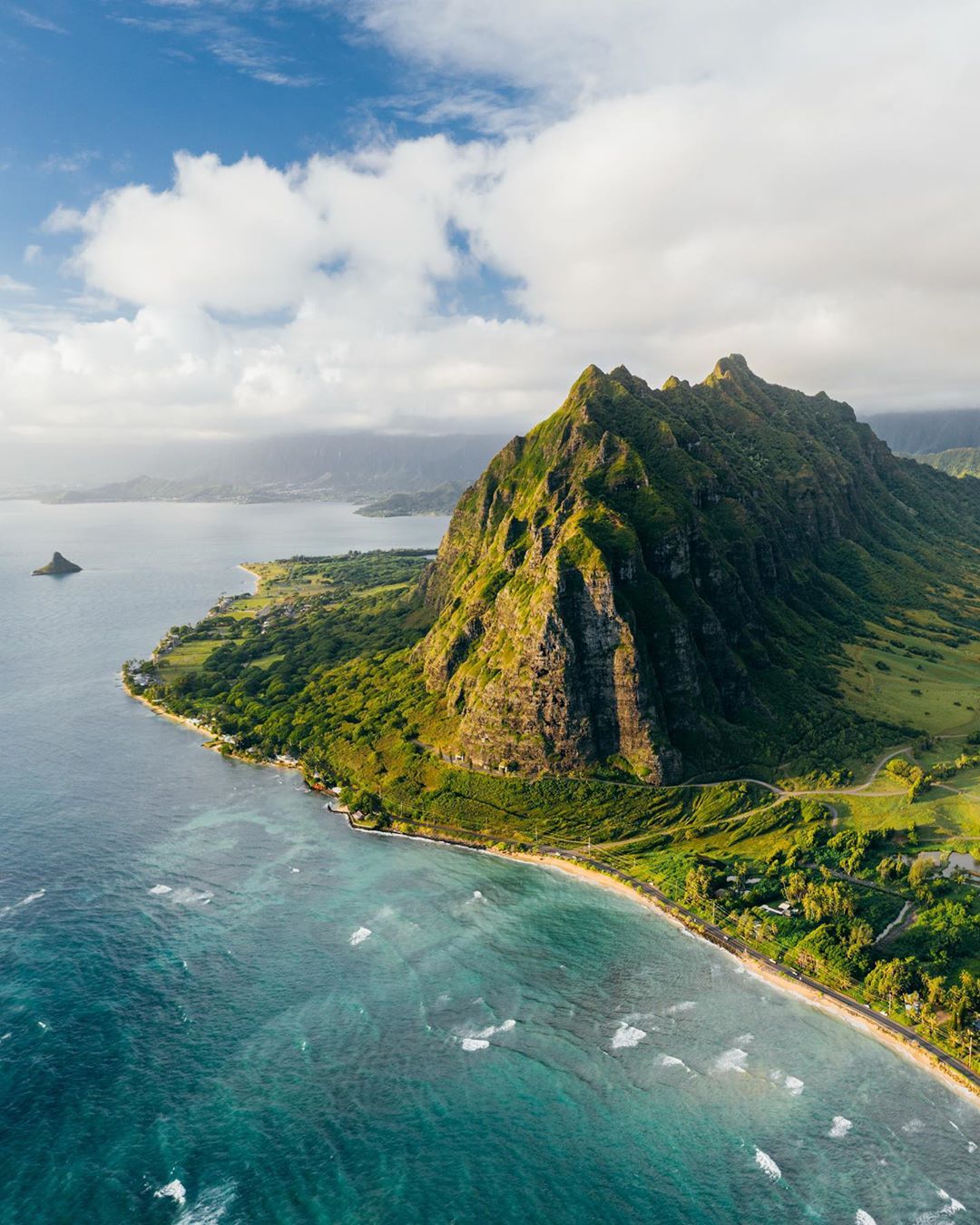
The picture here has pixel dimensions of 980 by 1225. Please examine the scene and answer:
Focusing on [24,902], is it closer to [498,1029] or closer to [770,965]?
[498,1029]

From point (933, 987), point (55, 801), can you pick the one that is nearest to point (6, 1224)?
point (55, 801)

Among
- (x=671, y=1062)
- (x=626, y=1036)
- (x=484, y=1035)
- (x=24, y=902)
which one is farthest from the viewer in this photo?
(x=24, y=902)

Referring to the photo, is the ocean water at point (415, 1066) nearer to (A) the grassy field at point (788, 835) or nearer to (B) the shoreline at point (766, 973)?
(B) the shoreline at point (766, 973)

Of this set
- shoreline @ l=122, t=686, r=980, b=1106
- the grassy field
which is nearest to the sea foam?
shoreline @ l=122, t=686, r=980, b=1106

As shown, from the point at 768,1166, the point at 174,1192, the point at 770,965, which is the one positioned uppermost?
the point at 770,965

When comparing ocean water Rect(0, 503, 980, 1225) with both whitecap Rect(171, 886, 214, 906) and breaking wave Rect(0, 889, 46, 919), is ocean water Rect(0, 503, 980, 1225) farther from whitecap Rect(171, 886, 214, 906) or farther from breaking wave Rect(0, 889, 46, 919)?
breaking wave Rect(0, 889, 46, 919)

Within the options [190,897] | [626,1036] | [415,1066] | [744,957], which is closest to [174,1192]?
[415,1066]

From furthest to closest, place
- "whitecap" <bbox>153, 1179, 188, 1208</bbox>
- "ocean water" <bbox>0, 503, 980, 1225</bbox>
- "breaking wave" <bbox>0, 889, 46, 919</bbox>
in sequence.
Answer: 1. "breaking wave" <bbox>0, 889, 46, 919</bbox>
2. "ocean water" <bbox>0, 503, 980, 1225</bbox>
3. "whitecap" <bbox>153, 1179, 188, 1208</bbox>
